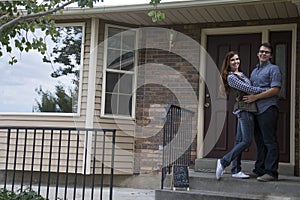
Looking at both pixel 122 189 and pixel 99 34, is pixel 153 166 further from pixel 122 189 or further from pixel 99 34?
pixel 99 34

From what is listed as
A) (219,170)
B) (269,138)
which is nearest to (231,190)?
(219,170)

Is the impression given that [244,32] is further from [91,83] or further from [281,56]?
[91,83]

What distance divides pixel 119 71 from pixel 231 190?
3.08 meters

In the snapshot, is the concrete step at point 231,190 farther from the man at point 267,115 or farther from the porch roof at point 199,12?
the porch roof at point 199,12

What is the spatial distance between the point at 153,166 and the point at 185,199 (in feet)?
6.99

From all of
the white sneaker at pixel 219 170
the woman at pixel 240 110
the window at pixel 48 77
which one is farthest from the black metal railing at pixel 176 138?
the window at pixel 48 77

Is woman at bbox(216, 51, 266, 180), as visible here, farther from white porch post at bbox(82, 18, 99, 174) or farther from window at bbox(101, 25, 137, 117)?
white porch post at bbox(82, 18, 99, 174)

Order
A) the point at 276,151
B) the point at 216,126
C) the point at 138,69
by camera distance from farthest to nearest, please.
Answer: the point at 138,69 < the point at 216,126 < the point at 276,151

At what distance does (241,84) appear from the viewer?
484cm

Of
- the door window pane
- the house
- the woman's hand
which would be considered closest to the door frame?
the house

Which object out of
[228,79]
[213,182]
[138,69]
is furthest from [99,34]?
[213,182]

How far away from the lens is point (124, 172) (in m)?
6.89

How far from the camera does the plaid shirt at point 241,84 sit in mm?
4824

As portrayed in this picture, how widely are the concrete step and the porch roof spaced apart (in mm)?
2393
